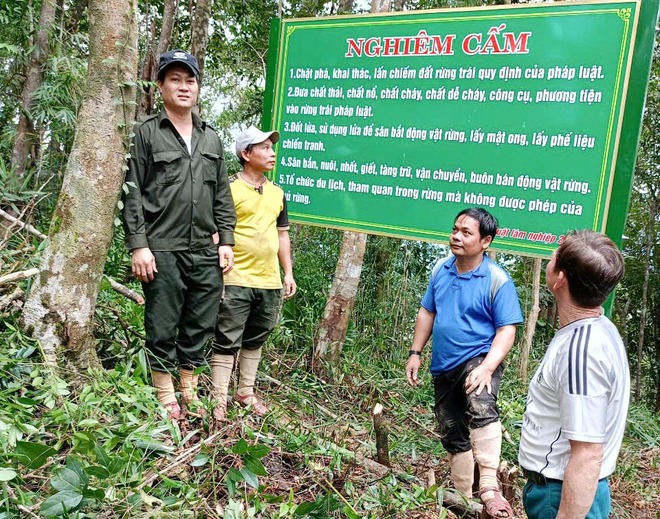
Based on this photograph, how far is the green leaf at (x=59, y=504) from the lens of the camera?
1.85 m

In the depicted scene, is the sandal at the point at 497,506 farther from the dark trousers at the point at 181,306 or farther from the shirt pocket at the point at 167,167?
the shirt pocket at the point at 167,167

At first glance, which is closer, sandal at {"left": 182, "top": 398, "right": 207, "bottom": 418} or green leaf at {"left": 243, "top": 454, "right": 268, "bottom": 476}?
green leaf at {"left": 243, "top": 454, "right": 268, "bottom": 476}

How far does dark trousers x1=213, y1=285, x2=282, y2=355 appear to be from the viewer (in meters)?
3.47

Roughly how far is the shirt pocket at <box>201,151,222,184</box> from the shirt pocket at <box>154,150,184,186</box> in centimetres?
15

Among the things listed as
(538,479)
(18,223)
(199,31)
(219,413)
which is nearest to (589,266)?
(538,479)

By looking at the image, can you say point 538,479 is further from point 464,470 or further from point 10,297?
point 10,297

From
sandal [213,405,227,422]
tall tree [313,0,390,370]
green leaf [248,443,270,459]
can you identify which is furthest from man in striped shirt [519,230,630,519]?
tall tree [313,0,390,370]

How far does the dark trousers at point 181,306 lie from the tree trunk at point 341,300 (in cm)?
171

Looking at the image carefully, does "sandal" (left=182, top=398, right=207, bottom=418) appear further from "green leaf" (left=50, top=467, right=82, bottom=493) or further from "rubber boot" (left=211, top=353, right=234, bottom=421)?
"green leaf" (left=50, top=467, right=82, bottom=493)

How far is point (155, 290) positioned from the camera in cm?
299

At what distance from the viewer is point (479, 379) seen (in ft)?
9.83

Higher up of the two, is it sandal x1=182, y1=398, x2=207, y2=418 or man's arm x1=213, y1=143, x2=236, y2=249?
man's arm x1=213, y1=143, x2=236, y2=249

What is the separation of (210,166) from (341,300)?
1986mm

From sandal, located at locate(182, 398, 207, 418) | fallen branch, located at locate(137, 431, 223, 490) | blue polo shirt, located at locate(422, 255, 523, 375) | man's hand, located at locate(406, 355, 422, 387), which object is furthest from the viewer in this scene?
man's hand, located at locate(406, 355, 422, 387)
